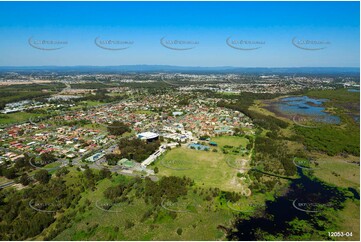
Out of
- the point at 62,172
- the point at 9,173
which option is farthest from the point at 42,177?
the point at 9,173

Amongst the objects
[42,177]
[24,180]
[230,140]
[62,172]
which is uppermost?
[42,177]

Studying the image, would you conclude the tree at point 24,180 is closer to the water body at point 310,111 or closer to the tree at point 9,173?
the tree at point 9,173

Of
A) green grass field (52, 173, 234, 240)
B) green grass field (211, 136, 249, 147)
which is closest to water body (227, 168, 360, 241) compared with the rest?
green grass field (52, 173, 234, 240)

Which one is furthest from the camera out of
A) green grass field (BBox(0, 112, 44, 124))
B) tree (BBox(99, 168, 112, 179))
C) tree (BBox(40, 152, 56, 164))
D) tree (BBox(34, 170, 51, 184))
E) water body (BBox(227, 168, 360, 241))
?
green grass field (BBox(0, 112, 44, 124))

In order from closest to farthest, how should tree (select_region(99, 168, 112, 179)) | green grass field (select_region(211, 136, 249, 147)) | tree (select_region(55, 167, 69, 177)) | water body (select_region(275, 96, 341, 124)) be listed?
tree (select_region(99, 168, 112, 179))
tree (select_region(55, 167, 69, 177))
green grass field (select_region(211, 136, 249, 147))
water body (select_region(275, 96, 341, 124))

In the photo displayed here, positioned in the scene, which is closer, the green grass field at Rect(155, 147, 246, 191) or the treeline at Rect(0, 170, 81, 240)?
the treeline at Rect(0, 170, 81, 240)

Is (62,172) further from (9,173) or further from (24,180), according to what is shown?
(9,173)

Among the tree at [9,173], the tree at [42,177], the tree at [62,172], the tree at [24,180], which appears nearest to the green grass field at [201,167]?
the tree at [62,172]

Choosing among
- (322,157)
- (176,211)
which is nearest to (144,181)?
(176,211)

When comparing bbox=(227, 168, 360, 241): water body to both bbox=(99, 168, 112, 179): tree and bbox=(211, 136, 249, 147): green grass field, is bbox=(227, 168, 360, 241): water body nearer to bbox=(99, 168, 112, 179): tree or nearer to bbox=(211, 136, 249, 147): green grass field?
bbox=(211, 136, 249, 147): green grass field
